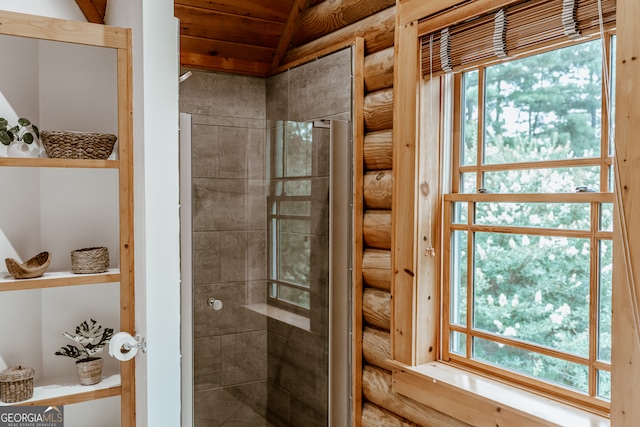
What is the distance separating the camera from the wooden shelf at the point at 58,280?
203cm

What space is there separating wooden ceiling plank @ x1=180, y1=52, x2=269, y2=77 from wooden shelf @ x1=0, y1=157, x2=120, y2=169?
911 mm

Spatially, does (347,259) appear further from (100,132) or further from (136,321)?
(100,132)

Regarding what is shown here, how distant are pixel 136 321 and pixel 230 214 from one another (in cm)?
58

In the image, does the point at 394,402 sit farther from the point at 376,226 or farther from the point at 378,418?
the point at 376,226

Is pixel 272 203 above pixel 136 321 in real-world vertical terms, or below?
above

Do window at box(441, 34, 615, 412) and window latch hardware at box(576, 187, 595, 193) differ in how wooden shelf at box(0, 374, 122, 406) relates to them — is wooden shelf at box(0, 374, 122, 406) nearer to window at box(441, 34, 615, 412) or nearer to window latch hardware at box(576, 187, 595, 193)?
window at box(441, 34, 615, 412)

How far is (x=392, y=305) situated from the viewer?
214 cm

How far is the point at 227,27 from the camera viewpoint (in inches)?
111

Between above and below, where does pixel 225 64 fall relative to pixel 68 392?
above

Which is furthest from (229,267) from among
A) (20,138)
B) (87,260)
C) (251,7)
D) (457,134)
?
(251,7)

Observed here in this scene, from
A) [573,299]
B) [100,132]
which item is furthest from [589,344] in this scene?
[100,132]

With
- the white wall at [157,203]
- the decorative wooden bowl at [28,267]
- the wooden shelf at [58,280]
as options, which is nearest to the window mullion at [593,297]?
the white wall at [157,203]

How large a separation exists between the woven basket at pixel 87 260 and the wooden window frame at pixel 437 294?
3.93ft

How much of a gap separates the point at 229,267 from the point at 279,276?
0.75ft
